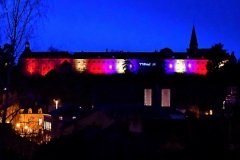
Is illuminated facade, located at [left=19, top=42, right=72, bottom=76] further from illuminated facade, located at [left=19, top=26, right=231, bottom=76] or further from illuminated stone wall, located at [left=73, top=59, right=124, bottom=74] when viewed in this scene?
illuminated stone wall, located at [left=73, top=59, right=124, bottom=74]

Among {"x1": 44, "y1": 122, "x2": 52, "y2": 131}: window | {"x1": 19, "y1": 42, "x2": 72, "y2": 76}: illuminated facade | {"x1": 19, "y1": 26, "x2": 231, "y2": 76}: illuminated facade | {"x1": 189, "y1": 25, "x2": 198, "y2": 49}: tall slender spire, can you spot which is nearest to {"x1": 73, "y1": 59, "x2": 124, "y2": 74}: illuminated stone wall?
{"x1": 19, "y1": 26, "x2": 231, "y2": 76}: illuminated facade

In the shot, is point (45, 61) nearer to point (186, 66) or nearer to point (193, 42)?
point (186, 66)

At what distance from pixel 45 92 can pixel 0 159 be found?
47.4 meters

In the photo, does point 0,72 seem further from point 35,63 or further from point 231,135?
point 35,63

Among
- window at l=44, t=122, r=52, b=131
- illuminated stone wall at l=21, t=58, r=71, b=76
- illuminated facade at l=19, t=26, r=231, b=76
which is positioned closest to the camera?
window at l=44, t=122, r=52, b=131

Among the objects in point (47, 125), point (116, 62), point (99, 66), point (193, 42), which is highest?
point (193, 42)

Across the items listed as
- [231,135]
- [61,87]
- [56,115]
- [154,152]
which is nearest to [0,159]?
[154,152]

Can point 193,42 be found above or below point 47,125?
above

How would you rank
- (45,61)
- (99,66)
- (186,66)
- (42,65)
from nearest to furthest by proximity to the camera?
(42,65) → (45,61) → (99,66) → (186,66)

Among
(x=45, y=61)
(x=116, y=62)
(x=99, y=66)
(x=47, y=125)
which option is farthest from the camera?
(x=99, y=66)

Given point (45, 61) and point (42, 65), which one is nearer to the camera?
point (42, 65)

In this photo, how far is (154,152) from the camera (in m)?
12.2

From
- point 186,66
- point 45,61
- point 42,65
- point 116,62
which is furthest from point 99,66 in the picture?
point 186,66

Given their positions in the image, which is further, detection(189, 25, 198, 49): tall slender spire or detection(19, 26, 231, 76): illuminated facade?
detection(189, 25, 198, 49): tall slender spire
